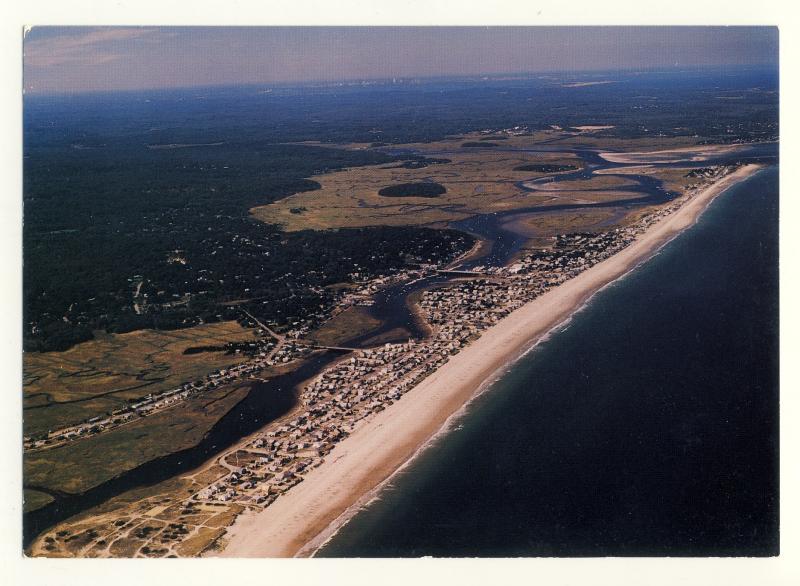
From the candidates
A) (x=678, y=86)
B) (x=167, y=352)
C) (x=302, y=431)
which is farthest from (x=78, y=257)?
(x=678, y=86)

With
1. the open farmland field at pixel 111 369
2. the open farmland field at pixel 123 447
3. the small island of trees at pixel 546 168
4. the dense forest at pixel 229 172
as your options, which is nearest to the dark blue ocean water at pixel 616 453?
the open farmland field at pixel 123 447

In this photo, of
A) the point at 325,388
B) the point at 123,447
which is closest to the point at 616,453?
the point at 325,388

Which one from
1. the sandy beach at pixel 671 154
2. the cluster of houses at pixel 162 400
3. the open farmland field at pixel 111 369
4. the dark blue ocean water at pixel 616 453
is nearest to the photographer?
the dark blue ocean water at pixel 616 453

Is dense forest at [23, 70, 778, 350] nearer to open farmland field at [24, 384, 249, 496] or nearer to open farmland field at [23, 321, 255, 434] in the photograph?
open farmland field at [23, 321, 255, 434]

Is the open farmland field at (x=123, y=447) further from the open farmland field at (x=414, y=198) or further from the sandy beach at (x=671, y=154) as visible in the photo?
the sandy beach at (x=671, y=154)

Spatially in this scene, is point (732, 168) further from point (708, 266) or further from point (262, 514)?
point (262, 514)

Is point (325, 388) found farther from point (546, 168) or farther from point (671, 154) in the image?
point (671, 154)

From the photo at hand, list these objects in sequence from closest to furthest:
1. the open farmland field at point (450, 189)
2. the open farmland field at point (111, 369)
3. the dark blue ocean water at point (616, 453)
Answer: the dark blue ocean water at point (616, 453) < the open farmland field at point (111, 369) < the open farmland field at point (450, 189)
